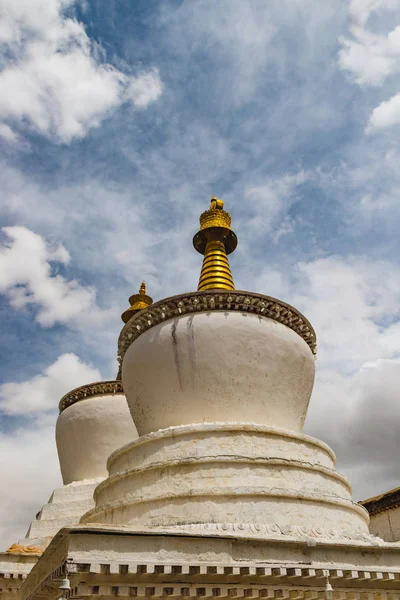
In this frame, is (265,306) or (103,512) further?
(265,306)

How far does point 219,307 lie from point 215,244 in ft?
11.6

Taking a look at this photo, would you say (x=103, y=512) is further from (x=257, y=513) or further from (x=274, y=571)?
(x=274, y=571)

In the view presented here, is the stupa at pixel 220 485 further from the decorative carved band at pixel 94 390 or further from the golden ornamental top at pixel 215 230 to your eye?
the decorative carved band at pixel 94 390

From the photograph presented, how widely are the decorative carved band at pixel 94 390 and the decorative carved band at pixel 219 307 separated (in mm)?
4153

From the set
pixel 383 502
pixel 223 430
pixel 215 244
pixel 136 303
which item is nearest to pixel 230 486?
pixel 223 430

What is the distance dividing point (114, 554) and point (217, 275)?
24.2 ft

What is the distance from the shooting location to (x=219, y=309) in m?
10.0

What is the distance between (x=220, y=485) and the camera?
314 inches

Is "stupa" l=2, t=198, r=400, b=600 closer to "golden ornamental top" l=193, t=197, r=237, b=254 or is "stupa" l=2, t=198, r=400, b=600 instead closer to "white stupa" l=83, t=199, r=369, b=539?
"white stupa" l=83, t=199, r=369, b=539

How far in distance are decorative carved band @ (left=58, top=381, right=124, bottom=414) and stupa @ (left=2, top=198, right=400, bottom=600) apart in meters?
3.27

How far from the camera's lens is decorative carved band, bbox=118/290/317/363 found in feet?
32.9

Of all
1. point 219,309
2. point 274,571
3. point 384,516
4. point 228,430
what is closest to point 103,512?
point 228,430

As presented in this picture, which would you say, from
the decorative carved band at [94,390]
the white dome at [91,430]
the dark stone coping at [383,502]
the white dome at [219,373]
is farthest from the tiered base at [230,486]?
the dark stone coping at [383,502]

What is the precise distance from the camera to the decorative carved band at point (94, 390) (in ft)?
47.6
